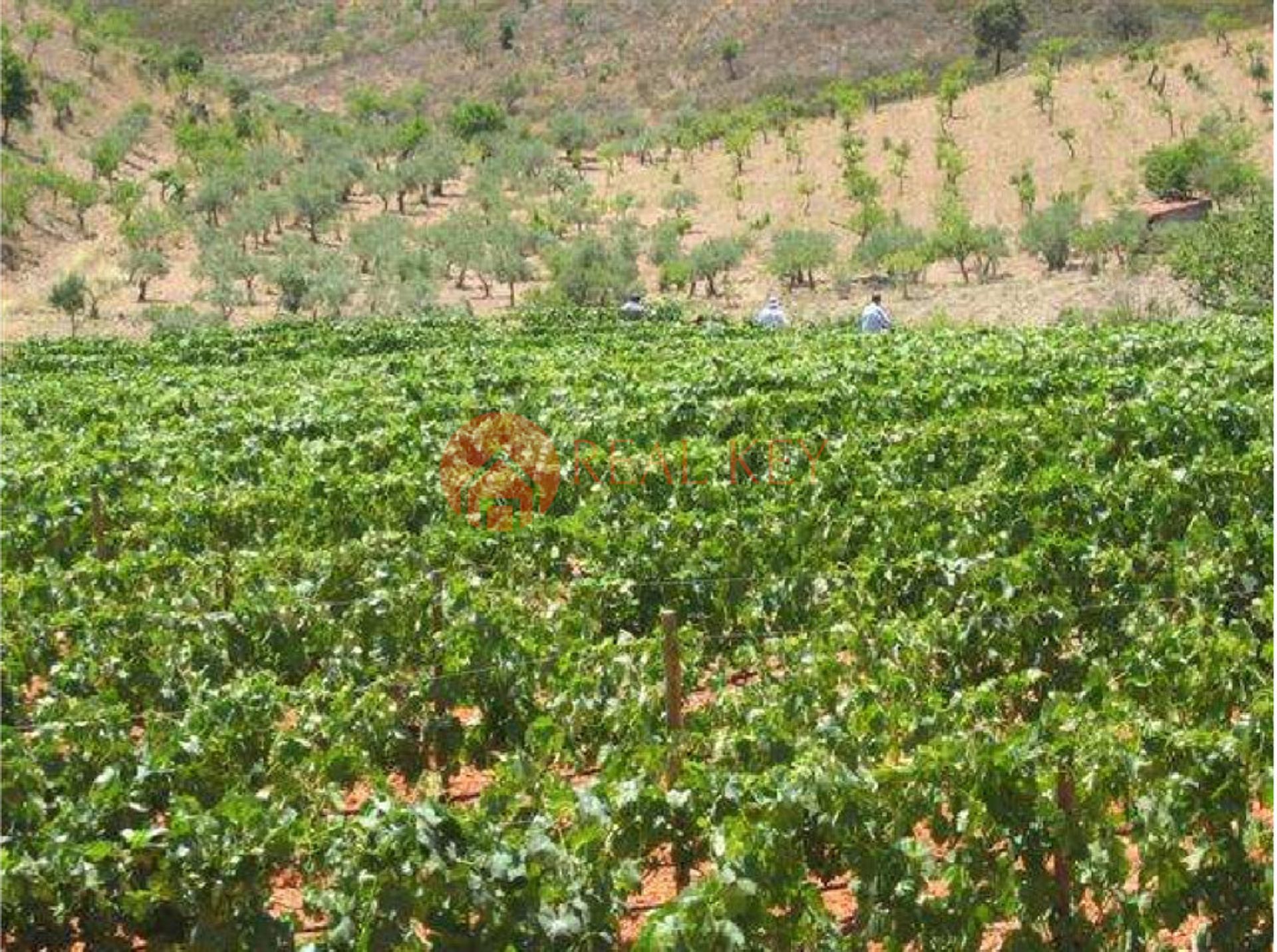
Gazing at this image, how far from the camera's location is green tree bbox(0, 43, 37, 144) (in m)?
61.6

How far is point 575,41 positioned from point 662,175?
1436 inches

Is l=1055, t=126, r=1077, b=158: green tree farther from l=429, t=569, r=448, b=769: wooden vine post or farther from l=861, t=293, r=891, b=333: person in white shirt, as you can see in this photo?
l=429, t=569, r=448, b=769: wooden vine post

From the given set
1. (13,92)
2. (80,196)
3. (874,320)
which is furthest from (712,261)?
(13,92)

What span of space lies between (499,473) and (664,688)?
20.8ft

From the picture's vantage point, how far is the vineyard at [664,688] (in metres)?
6.03

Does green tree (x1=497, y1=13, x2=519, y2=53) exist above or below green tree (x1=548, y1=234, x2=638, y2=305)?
above

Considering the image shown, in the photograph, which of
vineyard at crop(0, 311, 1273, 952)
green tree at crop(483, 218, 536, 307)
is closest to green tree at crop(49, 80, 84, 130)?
green tree at crop(483, 218, 536, 307)

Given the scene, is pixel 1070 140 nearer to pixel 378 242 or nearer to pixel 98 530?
pixel 378 242

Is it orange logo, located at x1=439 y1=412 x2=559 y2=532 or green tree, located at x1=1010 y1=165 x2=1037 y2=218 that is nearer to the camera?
orange logo, located at x1=439 y1=412 x2=559 y2=532

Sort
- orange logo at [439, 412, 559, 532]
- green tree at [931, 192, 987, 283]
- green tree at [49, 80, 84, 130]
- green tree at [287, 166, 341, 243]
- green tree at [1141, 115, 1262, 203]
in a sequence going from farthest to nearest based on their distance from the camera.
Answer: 1. green tree at [49, 80, 84, 130]
2. green tree at [287, 166, 341, 243]
3. green tree at [1141, 115, 1262, 203]
4. green tree at [931, 192, 987, 283]
5. orange logo at [439, 412, 559, 532]

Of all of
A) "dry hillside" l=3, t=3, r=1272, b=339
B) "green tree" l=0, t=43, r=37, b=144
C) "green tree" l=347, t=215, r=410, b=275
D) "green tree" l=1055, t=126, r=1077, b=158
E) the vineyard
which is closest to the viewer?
the vineyard

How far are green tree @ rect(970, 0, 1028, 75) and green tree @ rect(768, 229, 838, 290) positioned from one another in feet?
122

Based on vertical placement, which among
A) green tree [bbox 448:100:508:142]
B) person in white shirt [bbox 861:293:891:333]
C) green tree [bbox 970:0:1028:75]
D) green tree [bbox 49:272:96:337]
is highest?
green tree [bbox 970:0:1028:75]

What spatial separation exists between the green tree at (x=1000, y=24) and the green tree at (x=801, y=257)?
122ft
